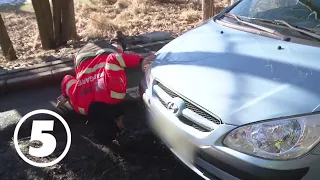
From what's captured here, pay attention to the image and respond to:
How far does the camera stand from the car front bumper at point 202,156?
190 centimetres

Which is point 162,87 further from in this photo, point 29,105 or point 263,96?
point 29,105

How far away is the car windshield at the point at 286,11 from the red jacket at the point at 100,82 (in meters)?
1.14

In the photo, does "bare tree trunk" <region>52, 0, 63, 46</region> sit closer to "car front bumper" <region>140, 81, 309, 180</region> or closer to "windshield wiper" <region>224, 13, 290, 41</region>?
"windshield wiper" <region>224, 13, 290, 41</region>

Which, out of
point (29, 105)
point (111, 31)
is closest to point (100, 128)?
point (29, 105)

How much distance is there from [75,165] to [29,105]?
50.5 inches

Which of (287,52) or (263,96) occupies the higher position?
(287,52)

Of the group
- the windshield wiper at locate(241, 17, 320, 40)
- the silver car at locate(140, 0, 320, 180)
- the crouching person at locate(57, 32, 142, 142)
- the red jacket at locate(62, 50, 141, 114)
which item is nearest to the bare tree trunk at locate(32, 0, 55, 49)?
the crouching person at locate(57, 32, 142, 142)

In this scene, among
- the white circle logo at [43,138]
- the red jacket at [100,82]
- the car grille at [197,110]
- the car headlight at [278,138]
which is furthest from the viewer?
the white circle logo at [43,138]

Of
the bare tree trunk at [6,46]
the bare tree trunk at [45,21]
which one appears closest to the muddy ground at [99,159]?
the bare tree trunk at [6,46]

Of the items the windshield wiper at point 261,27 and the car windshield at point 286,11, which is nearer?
the windshield wiper at point 261,27

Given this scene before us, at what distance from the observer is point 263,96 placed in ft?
6.68

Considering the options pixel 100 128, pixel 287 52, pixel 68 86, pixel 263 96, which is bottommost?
pixel 100 128

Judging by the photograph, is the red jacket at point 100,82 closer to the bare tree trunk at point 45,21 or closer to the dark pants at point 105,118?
the dark pants at point 105,118

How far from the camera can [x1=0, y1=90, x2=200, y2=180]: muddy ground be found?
278 centimetres
